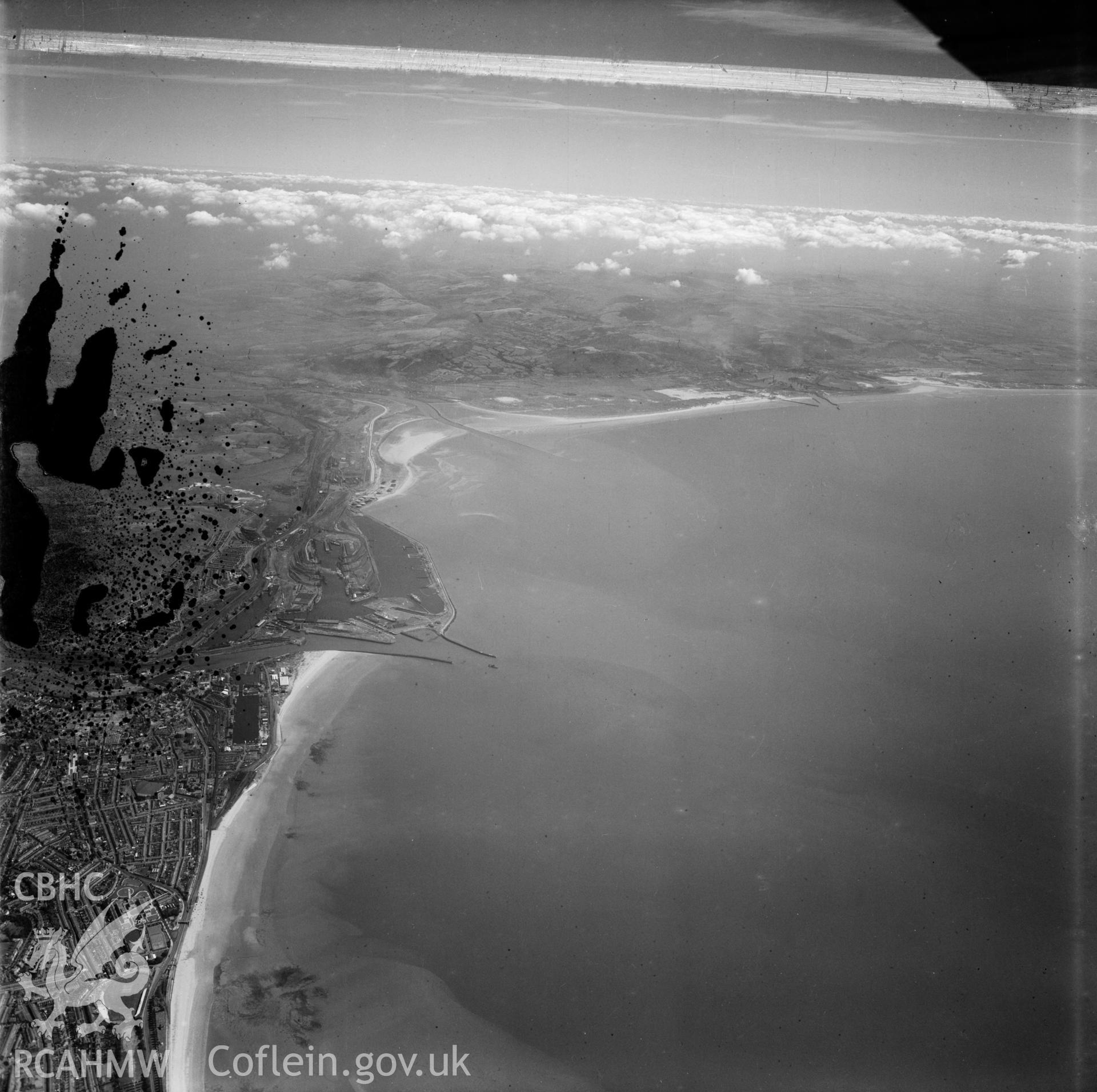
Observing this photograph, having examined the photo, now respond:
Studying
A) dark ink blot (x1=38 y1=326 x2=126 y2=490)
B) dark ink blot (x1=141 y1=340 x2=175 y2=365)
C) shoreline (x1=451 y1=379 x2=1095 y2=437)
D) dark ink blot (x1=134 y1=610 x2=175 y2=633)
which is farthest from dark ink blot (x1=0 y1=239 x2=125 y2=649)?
shoreline (x1=451 y1=379 x2=1095 y2=437)

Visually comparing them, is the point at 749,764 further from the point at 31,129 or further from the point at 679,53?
the point at 31,129

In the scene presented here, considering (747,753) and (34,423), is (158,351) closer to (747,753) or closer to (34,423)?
(34,423)

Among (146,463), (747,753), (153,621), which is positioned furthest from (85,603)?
(747,753)

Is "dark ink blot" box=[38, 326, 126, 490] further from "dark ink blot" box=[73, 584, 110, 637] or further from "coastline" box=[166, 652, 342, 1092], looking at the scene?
"coastline" box=[166, 652, 342, 1092]

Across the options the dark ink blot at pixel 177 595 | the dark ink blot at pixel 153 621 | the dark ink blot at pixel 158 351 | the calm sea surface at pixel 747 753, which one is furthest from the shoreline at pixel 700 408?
the dark ink blot at pixel 153 621

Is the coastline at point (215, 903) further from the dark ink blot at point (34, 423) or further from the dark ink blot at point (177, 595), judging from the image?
the dark ink blot at point (34, 423)

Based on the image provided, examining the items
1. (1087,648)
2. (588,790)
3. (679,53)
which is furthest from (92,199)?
(1087,648)
